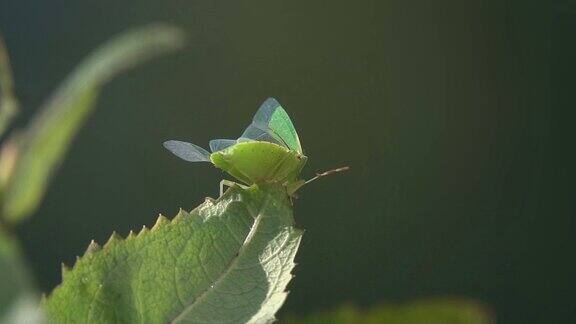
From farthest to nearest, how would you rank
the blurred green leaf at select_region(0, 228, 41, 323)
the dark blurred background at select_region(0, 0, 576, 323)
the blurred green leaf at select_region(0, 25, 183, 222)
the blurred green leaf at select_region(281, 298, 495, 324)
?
1. the dark blurred background at select_region(0, 0, 576, 323)
2. the blurred green leaf at select_region(281, 298, 495, 324)
3. the blurred green leaf at select_region(0, 25, 183, 222)
4. the blurred green leaf at select_region(0, 228, 41, 323)

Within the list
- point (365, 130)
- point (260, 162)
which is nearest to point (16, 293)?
point (260, 162)

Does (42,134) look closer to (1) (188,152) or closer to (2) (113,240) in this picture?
(2) (113,240)

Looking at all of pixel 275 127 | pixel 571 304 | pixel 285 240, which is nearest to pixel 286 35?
pixel 571 304

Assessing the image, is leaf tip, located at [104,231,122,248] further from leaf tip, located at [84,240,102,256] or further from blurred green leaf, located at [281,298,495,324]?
blurred green leaf, located at [281,298,495,324]

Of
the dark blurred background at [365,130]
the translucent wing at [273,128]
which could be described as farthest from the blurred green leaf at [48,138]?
the dark blurred background at [365,130]

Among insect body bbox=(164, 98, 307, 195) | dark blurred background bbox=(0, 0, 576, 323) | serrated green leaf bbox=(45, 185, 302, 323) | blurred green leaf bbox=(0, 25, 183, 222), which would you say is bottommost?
dark blurred background bbox=(0, 0, 576, 323)

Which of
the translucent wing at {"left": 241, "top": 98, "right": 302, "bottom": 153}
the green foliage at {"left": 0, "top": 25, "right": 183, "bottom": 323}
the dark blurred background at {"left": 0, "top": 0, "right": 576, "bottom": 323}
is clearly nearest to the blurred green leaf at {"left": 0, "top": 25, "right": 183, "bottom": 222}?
the green foliage at {"left": 0, "top": 25, "right": 183, "bottom": 323}

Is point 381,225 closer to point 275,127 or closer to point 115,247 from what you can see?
point 275,127
